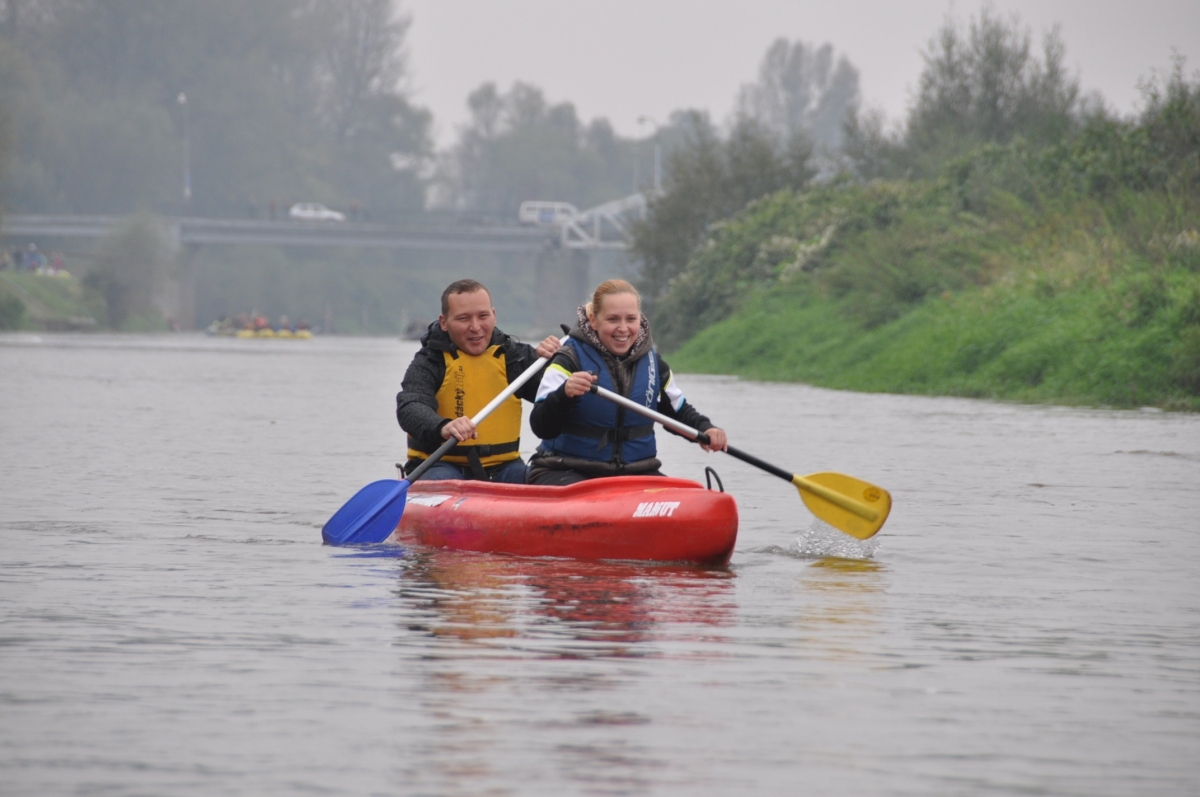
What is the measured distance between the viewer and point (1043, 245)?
953 inches

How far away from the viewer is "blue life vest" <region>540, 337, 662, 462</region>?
8.00m

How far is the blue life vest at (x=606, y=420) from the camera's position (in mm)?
7996

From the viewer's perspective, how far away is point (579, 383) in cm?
761

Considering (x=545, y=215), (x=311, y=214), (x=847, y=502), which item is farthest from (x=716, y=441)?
(x=311, y=214)

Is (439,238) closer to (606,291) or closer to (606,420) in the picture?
(606,420)

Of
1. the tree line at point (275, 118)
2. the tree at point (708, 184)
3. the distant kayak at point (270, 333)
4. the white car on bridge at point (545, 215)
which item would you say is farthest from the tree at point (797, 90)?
the tree at point (708, 184)

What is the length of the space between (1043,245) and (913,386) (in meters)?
2.82

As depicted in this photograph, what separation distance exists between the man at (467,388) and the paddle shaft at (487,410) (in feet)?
0.17

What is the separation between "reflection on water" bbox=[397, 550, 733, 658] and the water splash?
919 mm

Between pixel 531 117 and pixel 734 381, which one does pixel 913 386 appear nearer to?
pixel 734 381

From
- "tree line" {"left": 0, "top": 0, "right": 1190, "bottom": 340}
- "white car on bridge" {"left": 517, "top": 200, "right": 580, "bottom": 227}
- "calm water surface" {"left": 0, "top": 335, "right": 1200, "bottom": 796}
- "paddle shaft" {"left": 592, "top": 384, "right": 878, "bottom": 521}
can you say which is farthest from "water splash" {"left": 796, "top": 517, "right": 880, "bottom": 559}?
A: "white car on bridge" {"left": 517, "top": 200, "right": 580, "bottom": 227}

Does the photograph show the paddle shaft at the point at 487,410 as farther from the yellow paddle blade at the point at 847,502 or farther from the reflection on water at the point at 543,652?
the yellow paddle blade at the point at 847,502

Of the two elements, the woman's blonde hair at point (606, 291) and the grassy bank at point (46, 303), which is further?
the grassy bank at point (46, 303)

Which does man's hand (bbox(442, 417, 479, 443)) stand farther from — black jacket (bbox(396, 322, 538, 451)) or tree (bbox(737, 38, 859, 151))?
tree (bbox(737, 38, 859, 151))
